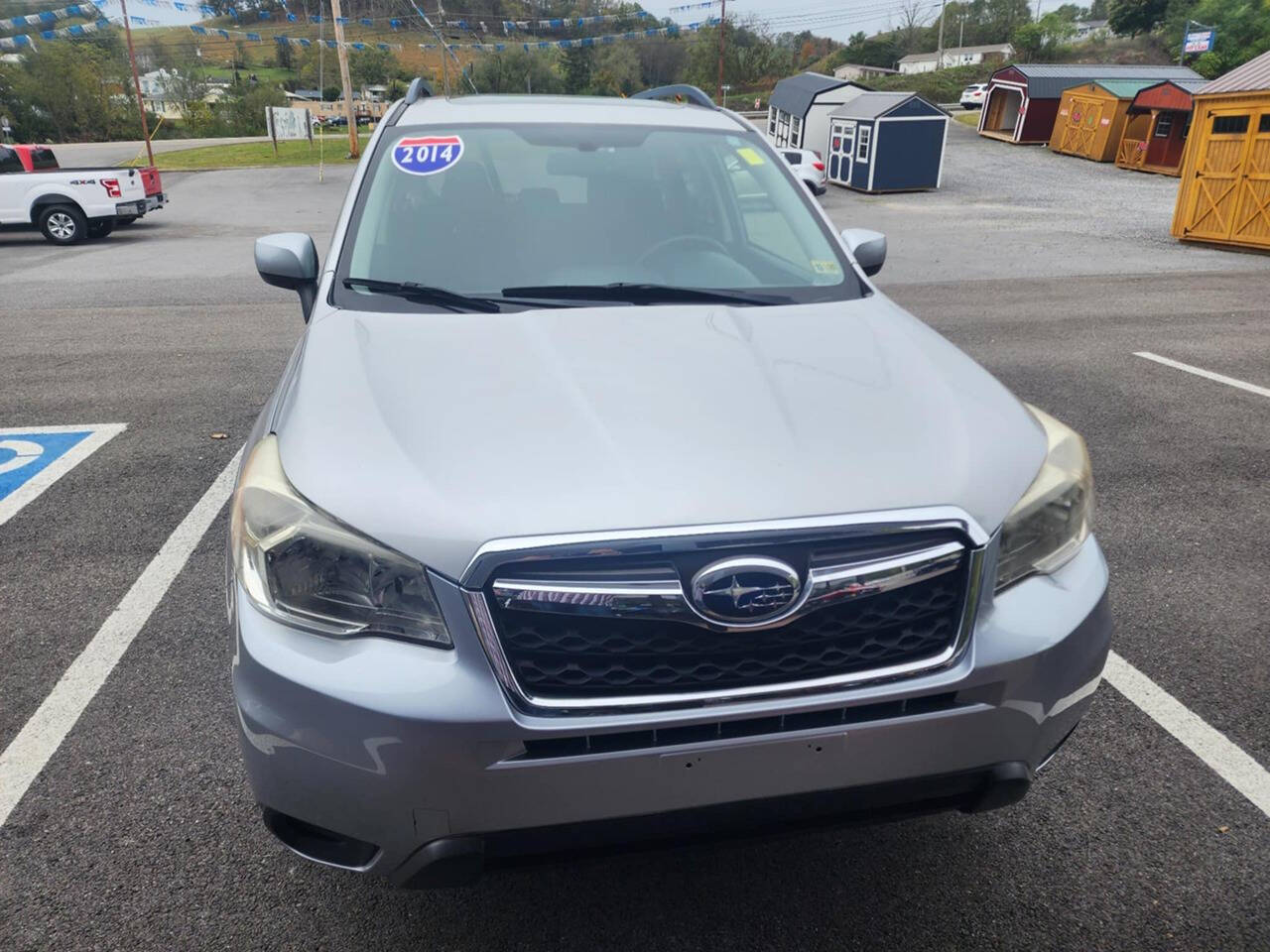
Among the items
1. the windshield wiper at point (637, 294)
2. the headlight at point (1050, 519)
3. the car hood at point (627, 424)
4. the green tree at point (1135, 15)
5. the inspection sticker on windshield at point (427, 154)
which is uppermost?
the green tree at point (1135, 15)

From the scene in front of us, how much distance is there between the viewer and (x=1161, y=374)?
7.08 metres

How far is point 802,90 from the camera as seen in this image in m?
30.6

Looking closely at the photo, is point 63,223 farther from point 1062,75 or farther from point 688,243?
point 1062,75

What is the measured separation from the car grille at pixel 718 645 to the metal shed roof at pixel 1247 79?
15879 millimetres

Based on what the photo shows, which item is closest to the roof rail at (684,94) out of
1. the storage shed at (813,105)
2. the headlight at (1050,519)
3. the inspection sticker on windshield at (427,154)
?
the inspection sticker on windshield at (427,154)

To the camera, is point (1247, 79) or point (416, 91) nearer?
point (416, 91)

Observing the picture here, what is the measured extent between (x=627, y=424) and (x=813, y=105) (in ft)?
98.6

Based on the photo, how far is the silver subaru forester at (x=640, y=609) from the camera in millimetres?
1664

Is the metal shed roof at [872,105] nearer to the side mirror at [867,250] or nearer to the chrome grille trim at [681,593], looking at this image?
the side mirror at [867,250]

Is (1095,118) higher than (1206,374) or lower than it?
lower

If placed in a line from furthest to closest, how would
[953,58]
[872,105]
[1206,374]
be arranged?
[953,58], [872,105], [1206,374]

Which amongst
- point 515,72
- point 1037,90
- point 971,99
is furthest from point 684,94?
point 515,72

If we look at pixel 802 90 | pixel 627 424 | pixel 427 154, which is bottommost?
pixel 802 90

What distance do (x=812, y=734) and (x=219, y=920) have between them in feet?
4.92
